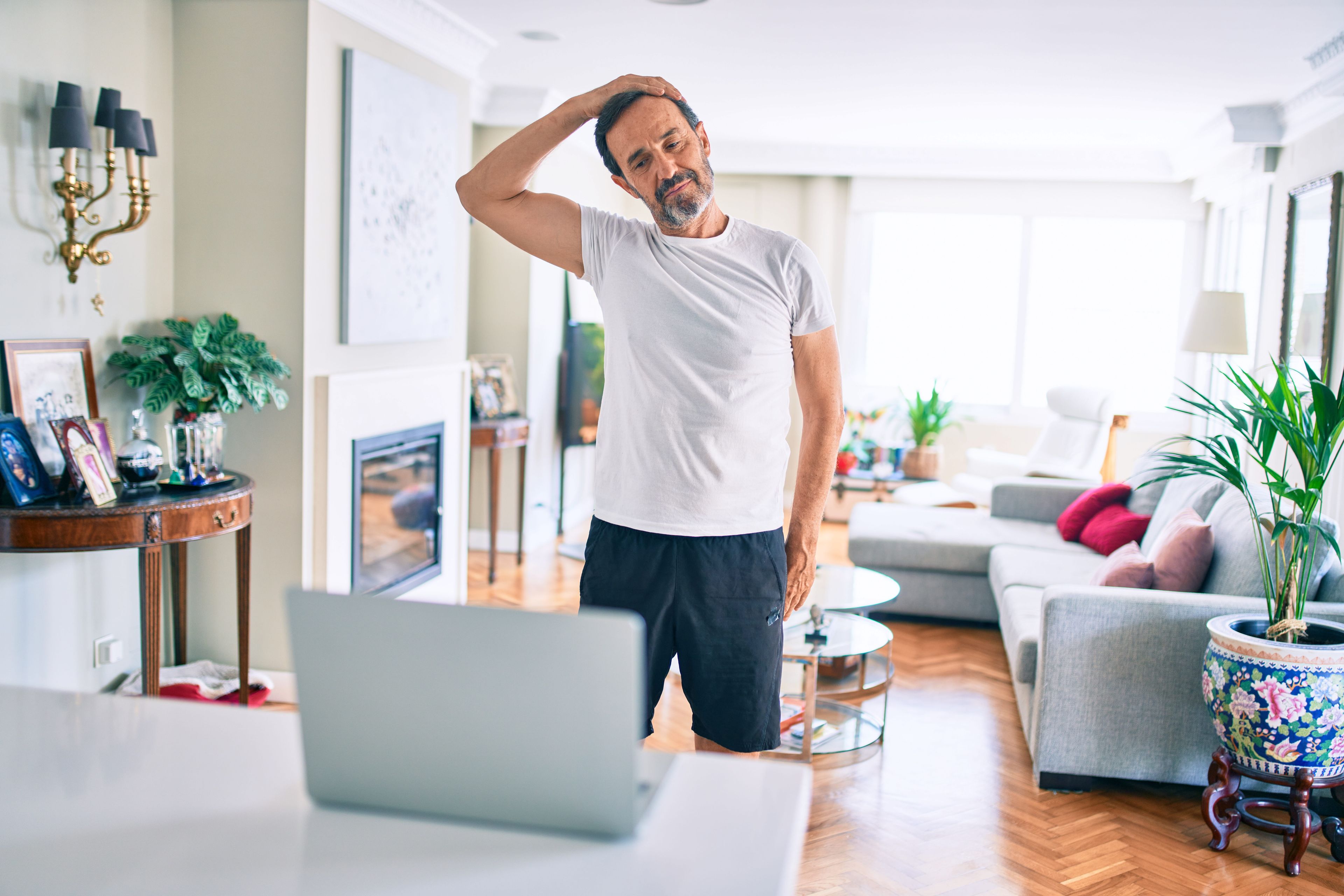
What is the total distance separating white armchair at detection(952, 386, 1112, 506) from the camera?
6.10 metres

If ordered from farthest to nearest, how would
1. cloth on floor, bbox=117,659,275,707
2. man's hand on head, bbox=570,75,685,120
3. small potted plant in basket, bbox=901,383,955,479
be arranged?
small potted plant in basket, bbox=901,383,955,479
cloth on floor, bbox=117,659,275,707
man's hand on head, bbox=570,75,685,120

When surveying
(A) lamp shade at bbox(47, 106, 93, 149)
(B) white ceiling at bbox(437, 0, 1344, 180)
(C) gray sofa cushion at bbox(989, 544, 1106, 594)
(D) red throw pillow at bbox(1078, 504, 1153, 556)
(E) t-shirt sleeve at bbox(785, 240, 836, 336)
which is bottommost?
(C) gray sofa cushion at bbox(989, 544, 1106, 594)

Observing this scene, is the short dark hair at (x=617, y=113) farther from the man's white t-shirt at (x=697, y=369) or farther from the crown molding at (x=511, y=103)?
the crown molding at (x=511, y=103)

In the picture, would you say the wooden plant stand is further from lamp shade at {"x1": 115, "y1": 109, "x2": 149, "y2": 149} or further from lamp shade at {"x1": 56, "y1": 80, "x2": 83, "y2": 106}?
lamp shade at {"x1": 56, "y1": 80, "x2": 83, "y2": 106}

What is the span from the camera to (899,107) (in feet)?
17.4

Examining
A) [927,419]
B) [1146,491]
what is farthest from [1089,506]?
[927,419]

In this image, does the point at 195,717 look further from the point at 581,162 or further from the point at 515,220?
the point at 581,162

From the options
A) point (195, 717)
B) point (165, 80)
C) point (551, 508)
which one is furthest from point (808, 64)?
point (195, 717)

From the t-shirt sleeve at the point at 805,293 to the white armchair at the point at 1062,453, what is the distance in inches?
178

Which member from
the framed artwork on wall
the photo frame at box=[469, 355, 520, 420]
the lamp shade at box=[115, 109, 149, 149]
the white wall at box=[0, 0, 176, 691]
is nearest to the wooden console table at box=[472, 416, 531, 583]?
the photo frame at box=[469, 355, 520, 420]

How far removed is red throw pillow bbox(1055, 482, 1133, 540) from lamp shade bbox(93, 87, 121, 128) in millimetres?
3918

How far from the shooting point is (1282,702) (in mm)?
2445

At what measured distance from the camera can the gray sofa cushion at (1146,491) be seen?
14.3 ft

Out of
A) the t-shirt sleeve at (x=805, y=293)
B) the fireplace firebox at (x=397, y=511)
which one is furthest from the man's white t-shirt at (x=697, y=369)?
the fireplace firebox at (x=397, y=511)
